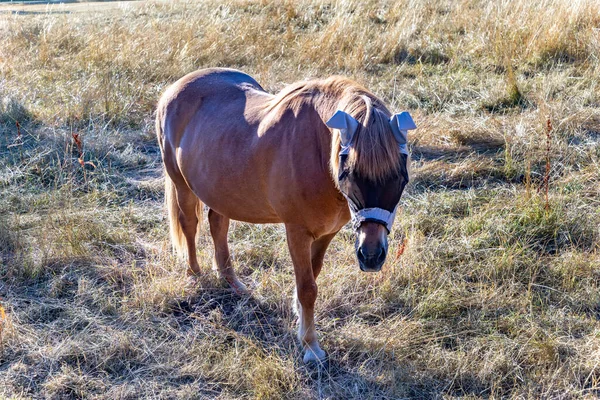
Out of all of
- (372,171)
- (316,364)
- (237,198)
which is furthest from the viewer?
(237,198)

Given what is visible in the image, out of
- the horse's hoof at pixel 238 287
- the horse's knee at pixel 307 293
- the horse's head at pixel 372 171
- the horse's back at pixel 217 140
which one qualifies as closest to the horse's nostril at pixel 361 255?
the horse's head at pixel 372 171

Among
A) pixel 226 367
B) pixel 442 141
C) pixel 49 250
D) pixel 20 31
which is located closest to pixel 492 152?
pixel 442 141

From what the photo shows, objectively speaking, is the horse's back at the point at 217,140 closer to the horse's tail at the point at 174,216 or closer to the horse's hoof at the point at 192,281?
the horse's tail at the point at 174,216

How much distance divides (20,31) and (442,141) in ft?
24.9

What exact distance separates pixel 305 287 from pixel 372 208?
0.89m

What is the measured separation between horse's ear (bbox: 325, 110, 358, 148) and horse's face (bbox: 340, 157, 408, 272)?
0.51ft

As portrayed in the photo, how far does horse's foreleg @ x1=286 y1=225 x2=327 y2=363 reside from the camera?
3293mm

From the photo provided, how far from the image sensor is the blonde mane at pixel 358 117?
265 cm

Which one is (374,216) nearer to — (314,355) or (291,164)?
(291,164)

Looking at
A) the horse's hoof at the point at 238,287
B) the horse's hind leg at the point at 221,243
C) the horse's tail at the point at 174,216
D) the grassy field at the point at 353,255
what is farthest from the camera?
the horse's tail at the point at 174,216

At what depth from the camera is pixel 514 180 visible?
5266 mm

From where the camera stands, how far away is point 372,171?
265 centimetres

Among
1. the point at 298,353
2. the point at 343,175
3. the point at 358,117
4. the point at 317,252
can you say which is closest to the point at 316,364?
the point at 298,353

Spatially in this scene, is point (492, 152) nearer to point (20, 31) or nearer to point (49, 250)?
point (49, 250)
